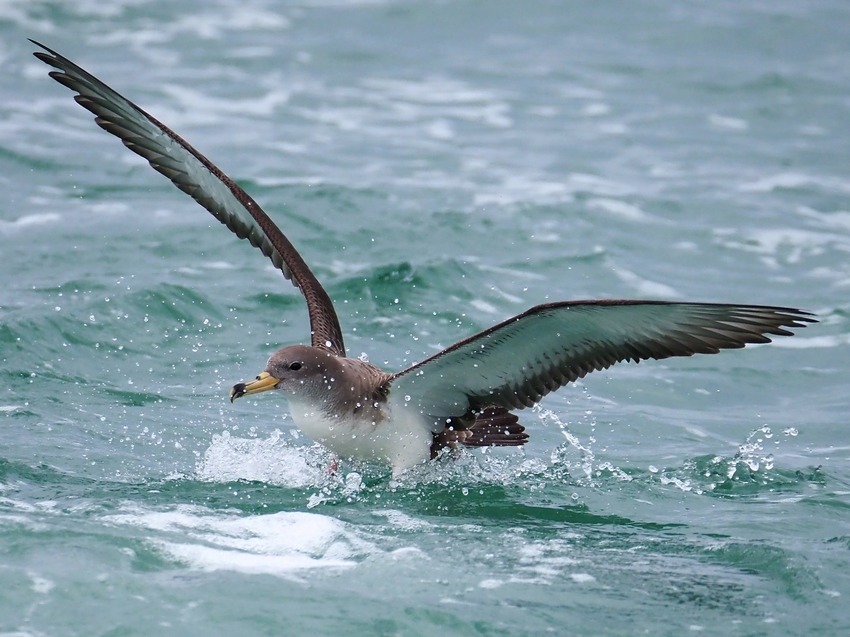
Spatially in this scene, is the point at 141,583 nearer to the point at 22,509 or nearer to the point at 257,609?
the point at 257,609

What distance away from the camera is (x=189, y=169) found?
9867mm

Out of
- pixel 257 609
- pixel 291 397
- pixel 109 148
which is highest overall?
pixel 109 148

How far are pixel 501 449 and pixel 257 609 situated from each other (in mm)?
3786

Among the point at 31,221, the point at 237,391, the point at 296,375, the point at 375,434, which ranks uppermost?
the point at 31,221

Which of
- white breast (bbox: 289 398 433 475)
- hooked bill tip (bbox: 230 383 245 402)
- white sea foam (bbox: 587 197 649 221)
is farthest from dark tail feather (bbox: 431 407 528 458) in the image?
white sea foam (bbox: 587 197 649 221)

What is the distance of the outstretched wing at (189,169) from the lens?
Answer: 9383mm

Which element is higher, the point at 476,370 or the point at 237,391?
the point at 476,370

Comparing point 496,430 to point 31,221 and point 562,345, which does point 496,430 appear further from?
point 31,221

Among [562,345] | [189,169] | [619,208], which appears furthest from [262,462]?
[619,208]

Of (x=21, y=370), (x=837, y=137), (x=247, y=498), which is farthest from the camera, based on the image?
(x=837, y=137)

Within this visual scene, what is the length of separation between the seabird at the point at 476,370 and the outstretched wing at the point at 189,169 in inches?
1.3

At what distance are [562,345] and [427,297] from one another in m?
4.75

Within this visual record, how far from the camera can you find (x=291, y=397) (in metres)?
8.38

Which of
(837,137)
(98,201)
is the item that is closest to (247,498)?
(98,201)
